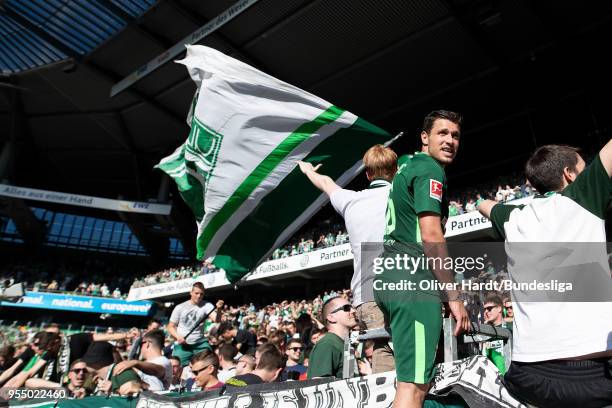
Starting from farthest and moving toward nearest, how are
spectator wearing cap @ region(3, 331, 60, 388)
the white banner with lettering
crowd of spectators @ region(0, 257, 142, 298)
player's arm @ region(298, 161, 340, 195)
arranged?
crowd of spectators @ region(0, 257, 142, 298), the white banner with lettering, spectator wearing cap @ region(3, 331, 60, 388), player's arm @ region(298, 161, 340, 195)

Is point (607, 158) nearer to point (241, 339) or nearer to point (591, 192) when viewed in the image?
point (591, 192)

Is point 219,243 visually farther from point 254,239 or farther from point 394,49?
point 394,49

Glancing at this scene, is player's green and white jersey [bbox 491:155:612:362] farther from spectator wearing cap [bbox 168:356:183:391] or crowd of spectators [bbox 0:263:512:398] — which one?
spectator wearing cap [bbox 168:356:183:391]

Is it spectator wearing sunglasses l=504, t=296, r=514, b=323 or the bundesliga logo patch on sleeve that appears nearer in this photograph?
the bundesliga logo patch on sleeve

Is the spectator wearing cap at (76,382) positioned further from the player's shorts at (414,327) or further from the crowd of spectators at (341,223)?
the crowd of spectators at (341,223)

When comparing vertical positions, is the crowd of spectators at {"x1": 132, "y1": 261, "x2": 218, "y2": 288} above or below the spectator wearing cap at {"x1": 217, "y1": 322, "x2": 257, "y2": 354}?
above

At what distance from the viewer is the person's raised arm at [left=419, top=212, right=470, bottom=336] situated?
1.89 m

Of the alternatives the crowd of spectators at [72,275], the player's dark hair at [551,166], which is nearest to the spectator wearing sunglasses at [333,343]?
the player's dark hair at [551,166]

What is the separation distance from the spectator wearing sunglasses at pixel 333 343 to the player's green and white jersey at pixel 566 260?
1.92 m

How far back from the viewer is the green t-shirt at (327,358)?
11.3 ft

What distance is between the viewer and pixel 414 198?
207 cm

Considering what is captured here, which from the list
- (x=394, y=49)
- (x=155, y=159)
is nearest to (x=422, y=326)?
(x=394, y=49)

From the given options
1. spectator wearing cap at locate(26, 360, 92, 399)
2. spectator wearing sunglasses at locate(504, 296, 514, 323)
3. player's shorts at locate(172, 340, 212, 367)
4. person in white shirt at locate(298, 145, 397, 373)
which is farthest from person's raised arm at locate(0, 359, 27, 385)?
spectator wearing sunglasses at locate(504, 296, 514, 323)

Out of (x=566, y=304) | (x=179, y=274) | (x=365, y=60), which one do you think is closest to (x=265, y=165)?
(x=566, y=304)
